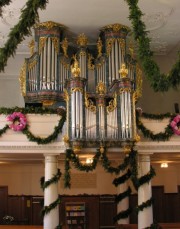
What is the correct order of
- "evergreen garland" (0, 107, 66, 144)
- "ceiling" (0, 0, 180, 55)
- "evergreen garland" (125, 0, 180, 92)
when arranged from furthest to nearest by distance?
1. "ceiling" (0, 0, 180, 55)
2. "evergreen garland" (0, 107, 66, 144)
3. "evergreen garland" (125, 0, 180, 92)

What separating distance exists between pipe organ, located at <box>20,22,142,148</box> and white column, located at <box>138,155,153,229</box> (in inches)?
55.2

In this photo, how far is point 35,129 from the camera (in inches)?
466

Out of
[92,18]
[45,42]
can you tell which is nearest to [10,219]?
[45,42]

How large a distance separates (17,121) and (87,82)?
132 inches

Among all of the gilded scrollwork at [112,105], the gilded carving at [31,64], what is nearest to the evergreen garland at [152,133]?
the gilded scrollwork at [112,105]

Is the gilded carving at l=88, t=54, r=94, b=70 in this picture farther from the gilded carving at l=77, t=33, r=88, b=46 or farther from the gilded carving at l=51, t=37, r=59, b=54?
the gilded carving at l=51, t=37, r=59, b=54

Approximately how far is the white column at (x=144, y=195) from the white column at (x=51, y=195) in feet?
8.45

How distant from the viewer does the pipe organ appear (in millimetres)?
11328

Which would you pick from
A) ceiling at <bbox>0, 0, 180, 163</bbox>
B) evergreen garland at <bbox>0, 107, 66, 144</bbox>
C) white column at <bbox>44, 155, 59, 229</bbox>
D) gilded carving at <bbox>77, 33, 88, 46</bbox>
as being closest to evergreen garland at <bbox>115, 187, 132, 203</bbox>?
ceiling at <bbox>0, 0, 180, 163</bbox>

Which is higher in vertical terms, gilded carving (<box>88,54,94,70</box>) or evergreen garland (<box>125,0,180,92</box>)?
gilded carving (<box>88,54,94,70</box>)

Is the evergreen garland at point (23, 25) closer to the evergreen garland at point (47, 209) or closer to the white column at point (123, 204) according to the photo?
the evergreen garland at point (47, 209)

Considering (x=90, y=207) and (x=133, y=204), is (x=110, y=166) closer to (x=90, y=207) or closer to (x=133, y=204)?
(x=90, y=207)

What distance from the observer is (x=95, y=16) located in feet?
45.3

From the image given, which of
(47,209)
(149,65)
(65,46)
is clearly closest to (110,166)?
(47,209)
